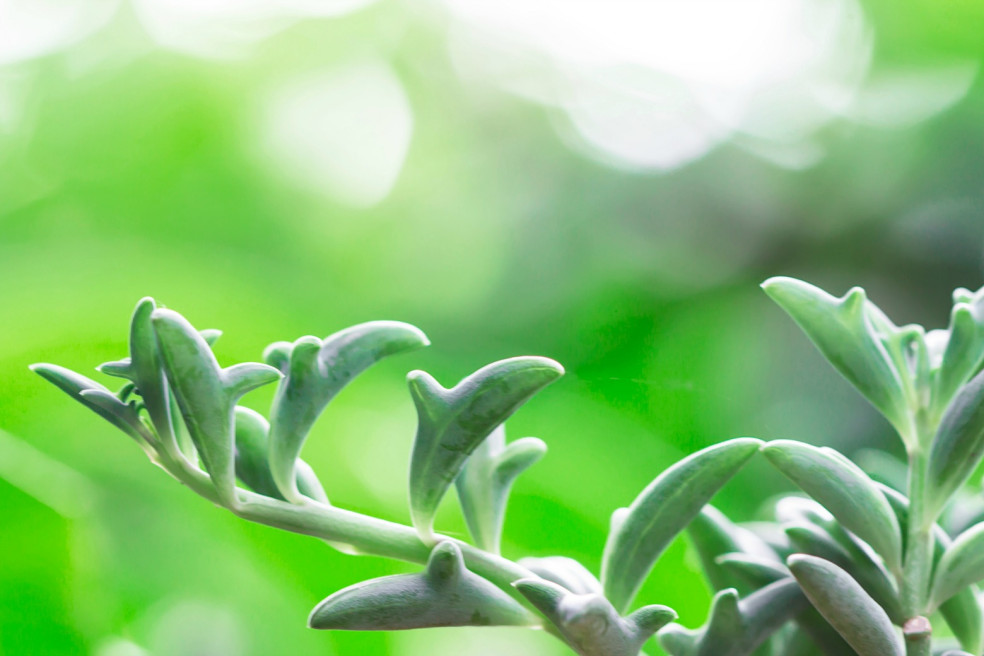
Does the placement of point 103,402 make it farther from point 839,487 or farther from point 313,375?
point 839,487

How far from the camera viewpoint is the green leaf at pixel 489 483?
0.20 m

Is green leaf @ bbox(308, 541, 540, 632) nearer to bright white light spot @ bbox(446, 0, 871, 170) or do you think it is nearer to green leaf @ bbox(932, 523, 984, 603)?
green leaf @ bbox(932, 523, 984, 603)

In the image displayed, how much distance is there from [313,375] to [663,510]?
8 centimetres

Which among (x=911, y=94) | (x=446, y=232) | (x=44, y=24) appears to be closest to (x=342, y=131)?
(x=446, y=232)

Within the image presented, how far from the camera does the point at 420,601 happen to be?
162 millimetres

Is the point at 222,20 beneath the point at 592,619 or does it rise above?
above

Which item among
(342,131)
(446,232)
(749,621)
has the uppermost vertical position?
(342,131)

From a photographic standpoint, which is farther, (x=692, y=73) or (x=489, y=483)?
(x=692, y=73)

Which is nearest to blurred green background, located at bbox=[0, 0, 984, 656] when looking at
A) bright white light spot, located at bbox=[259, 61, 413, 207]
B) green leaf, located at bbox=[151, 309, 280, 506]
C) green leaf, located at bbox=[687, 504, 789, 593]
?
bright white light spot, located at bbox=[259, 61, 413, 207]

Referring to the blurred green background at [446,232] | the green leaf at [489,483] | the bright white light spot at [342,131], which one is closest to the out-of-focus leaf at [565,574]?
the green leaf at [489,483]

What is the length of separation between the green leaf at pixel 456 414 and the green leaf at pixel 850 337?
0.07m

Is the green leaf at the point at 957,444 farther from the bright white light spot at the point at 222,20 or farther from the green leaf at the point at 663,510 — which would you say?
the bright white light spot at the point at 222,20

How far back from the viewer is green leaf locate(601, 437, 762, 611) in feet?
0.56

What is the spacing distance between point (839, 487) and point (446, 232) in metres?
0.64
